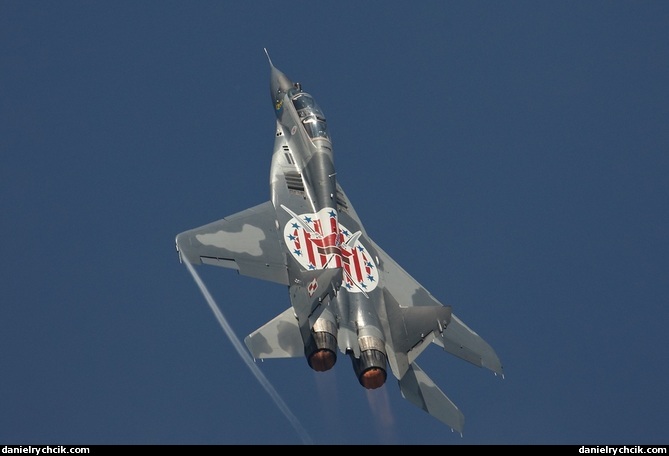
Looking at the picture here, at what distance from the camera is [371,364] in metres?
46.5

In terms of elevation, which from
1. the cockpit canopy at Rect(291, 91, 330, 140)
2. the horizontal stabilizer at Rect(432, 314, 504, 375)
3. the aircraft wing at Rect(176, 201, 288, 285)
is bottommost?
the horizontal stabilizer at Rect(432, 314, 504, 375)

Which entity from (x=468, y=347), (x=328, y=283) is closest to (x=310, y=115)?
(x=468, y=347)

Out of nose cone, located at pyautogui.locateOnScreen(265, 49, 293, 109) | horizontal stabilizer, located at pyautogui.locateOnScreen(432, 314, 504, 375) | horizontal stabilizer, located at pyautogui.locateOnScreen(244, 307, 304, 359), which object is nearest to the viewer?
horizontal stabilizer, located at pyautogui.locateOnScreen(244, 307, 304, 359)

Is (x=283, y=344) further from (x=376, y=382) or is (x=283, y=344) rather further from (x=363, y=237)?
(x=363, y=237)

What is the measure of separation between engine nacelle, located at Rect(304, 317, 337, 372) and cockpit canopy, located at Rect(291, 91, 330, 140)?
345 inches

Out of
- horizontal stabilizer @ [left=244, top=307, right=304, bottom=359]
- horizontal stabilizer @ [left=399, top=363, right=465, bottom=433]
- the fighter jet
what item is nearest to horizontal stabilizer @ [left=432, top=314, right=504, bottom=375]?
the fighter jet

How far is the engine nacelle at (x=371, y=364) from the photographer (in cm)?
4650

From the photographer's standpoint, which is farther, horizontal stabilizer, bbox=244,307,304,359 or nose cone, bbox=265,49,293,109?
nose cone, bbox=265,49,293,109

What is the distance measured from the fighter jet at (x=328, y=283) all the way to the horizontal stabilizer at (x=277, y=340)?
0.03 meters

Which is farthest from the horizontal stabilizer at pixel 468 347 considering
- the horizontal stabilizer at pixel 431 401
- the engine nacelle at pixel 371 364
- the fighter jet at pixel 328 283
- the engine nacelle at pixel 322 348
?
the engine nacelle at pixel 322 348

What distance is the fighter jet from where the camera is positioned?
4653cm

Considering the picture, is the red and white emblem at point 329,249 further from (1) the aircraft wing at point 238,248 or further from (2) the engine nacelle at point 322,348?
(2) the engine nacelle at point 322,348

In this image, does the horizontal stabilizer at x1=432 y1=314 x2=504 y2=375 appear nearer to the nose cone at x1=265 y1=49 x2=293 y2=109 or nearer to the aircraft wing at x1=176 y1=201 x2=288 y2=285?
the aircraft wing at x1=176 y1=201 x2=288 y2=285

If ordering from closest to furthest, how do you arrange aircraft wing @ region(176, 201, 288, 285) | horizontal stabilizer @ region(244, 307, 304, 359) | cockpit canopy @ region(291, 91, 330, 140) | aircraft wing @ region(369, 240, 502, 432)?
horizontal stabilizer @ region(244, 307, 304, 359) → aircraft wing @ region(369, 240, 502, 432) → aircraft wing @ region(176, 201, 288, 285) → cockpit canopy @ region(291, 91, 330, 140)
